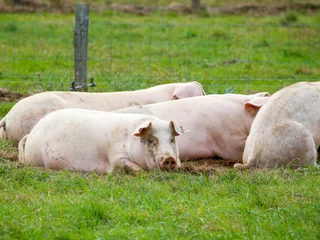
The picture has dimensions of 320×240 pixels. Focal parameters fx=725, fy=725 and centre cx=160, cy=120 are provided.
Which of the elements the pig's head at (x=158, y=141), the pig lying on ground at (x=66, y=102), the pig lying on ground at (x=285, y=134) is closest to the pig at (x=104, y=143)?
the pig's head at (x=158, y=141)

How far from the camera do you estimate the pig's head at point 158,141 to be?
21.1 ft

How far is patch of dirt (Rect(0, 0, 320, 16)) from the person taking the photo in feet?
60.1

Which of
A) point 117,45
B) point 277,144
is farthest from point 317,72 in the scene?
point 277,144

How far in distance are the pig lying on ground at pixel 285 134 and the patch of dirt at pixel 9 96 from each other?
4.22 metres

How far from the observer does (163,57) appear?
13.2m

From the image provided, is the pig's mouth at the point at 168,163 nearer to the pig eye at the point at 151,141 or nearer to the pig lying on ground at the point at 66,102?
the pig eye at the point at 151,141

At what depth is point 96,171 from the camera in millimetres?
6609

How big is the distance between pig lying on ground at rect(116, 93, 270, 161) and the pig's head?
76 centimetres

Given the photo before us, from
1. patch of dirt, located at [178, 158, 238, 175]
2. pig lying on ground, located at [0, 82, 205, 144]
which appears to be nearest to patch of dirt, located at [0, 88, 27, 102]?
pig lying on ground, located at [0, 82, 205, 144]

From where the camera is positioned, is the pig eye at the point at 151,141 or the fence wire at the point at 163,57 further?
the fence wire at the point at 163,57

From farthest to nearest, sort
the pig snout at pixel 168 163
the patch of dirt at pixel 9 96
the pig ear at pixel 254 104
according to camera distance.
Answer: the patch of dirt at pixel 9 96
the pig ear at pixel 254 104
the pig snout at pixel 168 163

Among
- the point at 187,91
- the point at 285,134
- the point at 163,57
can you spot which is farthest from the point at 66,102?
the point at 163,57

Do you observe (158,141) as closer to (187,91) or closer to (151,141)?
(151,141)

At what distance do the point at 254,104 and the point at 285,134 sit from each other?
100cm
